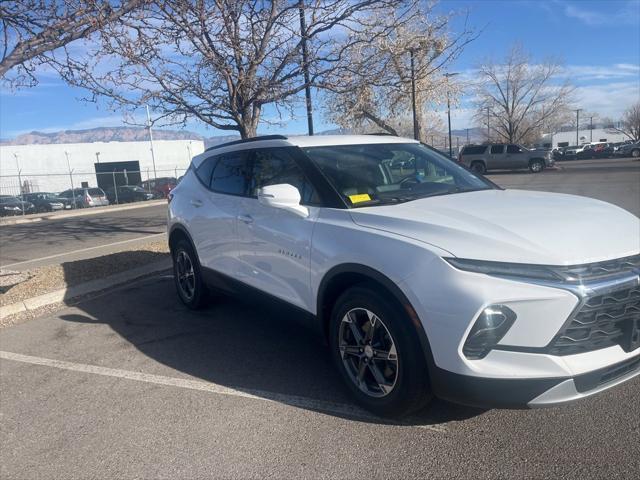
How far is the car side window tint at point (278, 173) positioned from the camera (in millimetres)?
3865

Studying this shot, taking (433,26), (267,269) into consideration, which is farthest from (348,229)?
(433,26)

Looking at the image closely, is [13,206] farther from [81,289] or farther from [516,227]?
[516,227]

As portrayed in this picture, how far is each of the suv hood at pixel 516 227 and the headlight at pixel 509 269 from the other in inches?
1.2

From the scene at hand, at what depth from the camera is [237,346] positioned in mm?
4652

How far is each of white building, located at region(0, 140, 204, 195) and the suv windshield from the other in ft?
121

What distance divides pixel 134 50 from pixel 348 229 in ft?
17.2

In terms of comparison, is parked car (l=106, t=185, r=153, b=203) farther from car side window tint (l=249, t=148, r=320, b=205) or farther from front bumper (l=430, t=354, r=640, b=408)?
front bumper (l=430, t=354, r=640, b=408)

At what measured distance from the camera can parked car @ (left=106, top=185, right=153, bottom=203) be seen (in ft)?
101

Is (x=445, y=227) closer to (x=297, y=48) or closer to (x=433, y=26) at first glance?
(x=297, y=48)

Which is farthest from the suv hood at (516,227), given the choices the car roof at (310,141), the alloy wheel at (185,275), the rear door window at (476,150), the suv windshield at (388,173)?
the rear door window at (476,150)

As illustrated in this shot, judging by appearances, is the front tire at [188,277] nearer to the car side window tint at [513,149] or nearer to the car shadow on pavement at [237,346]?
A: the car shadow on pavement at [237,346]

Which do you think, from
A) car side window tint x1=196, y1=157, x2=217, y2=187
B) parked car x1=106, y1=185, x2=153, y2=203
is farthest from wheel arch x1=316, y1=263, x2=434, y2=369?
parked car x1=106, y1=185, x2=153, y2=203

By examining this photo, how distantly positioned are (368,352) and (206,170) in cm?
306

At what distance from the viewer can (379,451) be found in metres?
2.92
